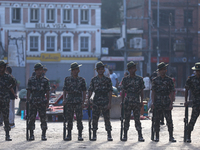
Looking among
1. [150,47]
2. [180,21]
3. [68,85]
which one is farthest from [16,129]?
[180,21]

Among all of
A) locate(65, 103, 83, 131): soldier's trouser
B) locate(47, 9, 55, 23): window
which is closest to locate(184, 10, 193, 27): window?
A: locate(47, 9, 55, 23): window

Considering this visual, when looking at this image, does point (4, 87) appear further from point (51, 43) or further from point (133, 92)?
point (51, 43)

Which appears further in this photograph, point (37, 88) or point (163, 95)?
point (37, 88)

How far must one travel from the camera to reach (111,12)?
54438mm

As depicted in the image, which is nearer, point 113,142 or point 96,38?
point 113,142

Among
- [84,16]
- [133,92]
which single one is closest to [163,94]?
[133,92]

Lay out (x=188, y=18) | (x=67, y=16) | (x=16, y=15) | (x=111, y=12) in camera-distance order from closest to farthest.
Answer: (x=16, y=15)
(x=67, y=16)
(x=188, y=18)
(x=111, y=12)

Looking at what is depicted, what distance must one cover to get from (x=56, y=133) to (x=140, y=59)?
34.5 meters

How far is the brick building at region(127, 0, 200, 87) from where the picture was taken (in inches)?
1850

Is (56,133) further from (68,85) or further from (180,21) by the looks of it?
(180,21)

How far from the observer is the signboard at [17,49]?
24391 mm

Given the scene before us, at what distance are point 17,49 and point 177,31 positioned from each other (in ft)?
88.1

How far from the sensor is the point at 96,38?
151ft

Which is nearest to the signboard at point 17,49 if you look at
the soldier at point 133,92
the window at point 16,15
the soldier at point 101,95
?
the soldier at point 101,95
